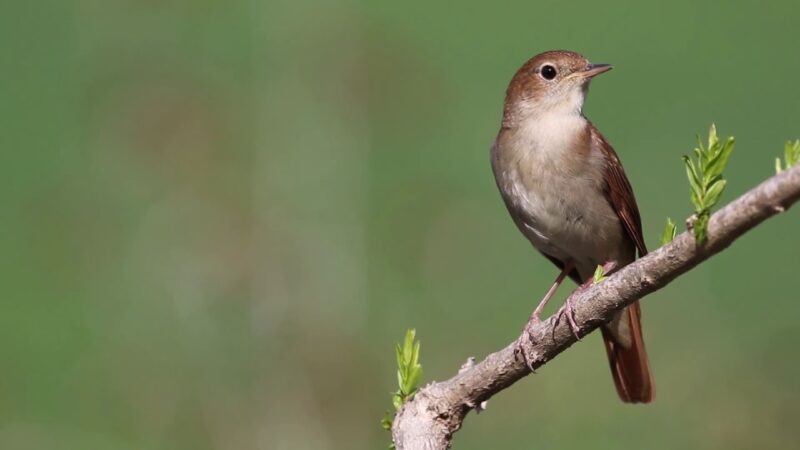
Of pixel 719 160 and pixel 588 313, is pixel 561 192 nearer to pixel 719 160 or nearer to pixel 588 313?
pixel 588 313

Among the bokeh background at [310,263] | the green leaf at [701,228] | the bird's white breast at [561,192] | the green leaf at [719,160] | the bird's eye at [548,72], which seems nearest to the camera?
the green leaf at [701,228]

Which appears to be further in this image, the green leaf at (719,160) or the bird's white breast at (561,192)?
the bird's white breast at (561,192)

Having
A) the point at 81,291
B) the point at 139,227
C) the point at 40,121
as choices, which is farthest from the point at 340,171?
the point at 40,121

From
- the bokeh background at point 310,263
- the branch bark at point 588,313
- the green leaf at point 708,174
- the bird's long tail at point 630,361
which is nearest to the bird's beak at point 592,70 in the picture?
the bird's long tail at point 630,361

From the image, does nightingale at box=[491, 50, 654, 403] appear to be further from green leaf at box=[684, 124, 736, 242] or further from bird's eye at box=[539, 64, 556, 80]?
green leaf at box=[684, 124, 736, 242]

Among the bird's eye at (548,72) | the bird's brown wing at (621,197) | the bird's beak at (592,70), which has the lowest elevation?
the bird's brown wing at (621,197)

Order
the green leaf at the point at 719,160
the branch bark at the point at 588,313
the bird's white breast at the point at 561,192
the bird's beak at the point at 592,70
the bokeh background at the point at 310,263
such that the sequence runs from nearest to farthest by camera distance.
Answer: the branch bark at the point at 588,313 → the green leaf at the point at 719,160 → the bird's white breast at the point at 561,192 → the bird's beak at the point at 592,70 → the bokeh background at the point at 310,263

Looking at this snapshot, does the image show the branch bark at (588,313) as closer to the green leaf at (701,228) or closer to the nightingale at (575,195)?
the green leaf at (701,228)

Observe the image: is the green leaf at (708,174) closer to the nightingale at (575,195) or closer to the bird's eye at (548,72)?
the nightingale at (575,195)

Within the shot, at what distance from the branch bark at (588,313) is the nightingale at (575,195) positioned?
147cm

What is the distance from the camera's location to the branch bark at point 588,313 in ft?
6.50

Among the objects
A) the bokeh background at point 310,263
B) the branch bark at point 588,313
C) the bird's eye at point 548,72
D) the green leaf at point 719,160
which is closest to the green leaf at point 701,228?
the branch bark at point 588,313

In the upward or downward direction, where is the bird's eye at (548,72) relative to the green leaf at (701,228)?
upward

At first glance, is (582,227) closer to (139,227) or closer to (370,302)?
(370,302)
